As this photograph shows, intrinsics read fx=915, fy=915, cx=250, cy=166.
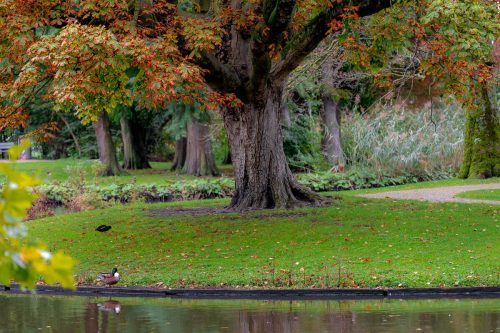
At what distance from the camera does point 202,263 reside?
17.8m

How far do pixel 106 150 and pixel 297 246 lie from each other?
96.7ft

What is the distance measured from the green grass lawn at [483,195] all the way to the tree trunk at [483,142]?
189 inches

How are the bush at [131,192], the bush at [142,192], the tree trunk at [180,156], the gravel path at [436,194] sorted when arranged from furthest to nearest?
the tree trunk at [180,156] → the bush at [142,192] → the bush at [131,192] → the gravel path at [436,194]

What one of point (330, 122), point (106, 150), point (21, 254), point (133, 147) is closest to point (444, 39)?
point (21, 254)

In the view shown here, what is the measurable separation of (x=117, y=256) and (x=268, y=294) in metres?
4.81

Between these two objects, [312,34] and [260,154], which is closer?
[312,34]

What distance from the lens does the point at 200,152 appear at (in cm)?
4469

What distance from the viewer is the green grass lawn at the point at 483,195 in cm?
2628

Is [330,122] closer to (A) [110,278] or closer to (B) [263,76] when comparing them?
(B) [263,76]

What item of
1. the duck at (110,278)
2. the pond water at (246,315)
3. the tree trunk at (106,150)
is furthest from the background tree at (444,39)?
the tree trunk at (106,150)

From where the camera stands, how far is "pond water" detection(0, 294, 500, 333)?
1196cm

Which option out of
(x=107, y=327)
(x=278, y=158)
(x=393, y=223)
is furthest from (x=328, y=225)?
(x=107, y=327)

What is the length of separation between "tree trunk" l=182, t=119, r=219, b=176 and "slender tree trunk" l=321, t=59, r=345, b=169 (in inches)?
220

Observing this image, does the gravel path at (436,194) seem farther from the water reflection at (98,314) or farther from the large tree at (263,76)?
the water reflection at (98,314)
